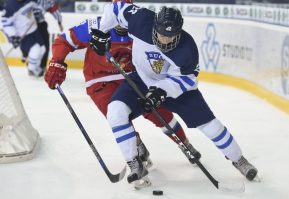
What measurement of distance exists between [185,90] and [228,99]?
2.71 m

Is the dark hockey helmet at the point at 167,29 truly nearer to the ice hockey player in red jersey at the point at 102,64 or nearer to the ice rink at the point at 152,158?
the ice hockey player in red jersey at the point at 102,64

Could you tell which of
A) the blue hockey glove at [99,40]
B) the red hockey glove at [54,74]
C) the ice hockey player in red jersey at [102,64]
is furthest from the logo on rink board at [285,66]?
the red hockey glove at [54,74]

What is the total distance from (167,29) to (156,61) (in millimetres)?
270

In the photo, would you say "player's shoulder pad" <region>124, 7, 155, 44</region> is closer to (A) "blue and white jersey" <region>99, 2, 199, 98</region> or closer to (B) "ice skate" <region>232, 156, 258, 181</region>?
(A) "blue and white jersey" <region>99, 2, 199, 98</region>

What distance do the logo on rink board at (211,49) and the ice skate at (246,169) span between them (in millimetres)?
3301

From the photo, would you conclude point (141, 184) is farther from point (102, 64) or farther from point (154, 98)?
point (102, 64)

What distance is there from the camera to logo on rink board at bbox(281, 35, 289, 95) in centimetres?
462

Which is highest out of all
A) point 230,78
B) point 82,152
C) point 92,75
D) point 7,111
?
point 92,75

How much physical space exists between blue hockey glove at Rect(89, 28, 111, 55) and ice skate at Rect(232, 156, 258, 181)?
0.89m

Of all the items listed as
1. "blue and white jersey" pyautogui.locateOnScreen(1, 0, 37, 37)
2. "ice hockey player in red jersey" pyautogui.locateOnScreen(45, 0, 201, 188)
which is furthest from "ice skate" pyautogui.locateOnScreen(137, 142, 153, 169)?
"blue and white jersey" pyautogui.locateOnScreen(1, 0, 37, 37)

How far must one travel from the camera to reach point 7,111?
3449mm

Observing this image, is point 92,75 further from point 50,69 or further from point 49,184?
point 49,184

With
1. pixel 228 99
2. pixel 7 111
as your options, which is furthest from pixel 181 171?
pixel 228 99

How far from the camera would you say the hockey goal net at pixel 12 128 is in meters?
3.31
